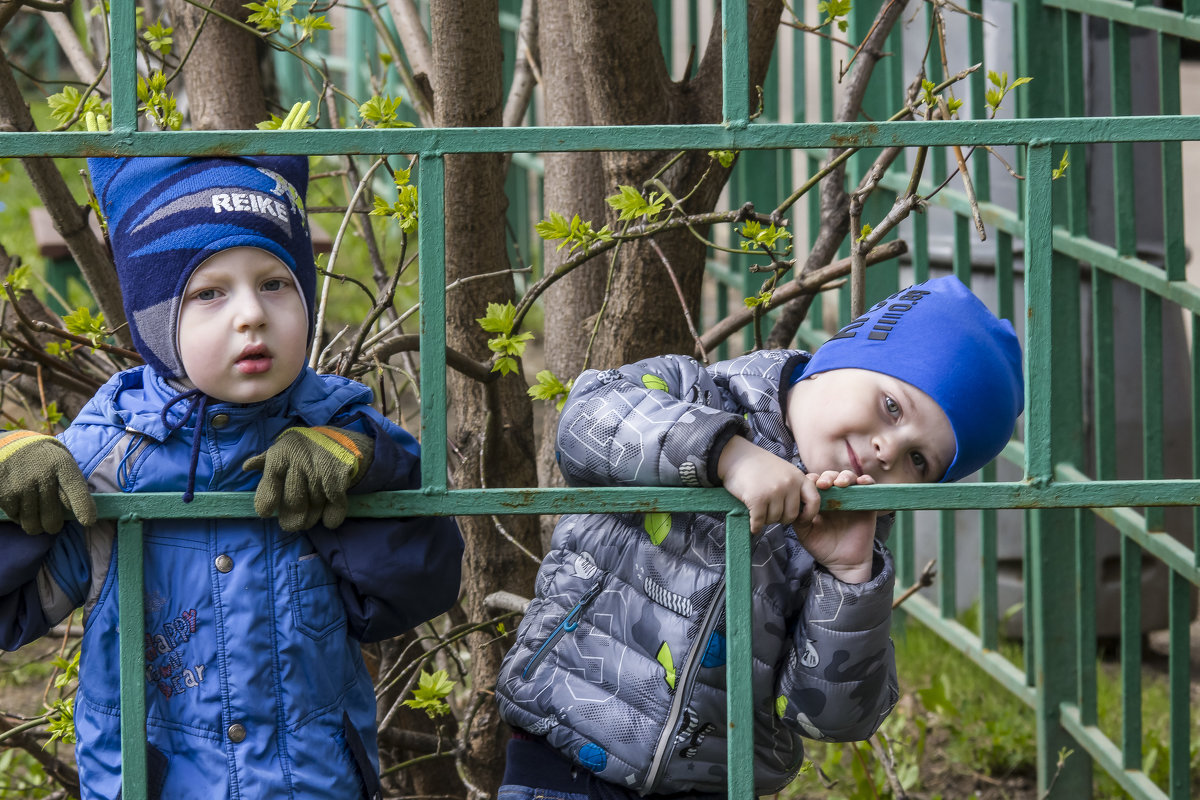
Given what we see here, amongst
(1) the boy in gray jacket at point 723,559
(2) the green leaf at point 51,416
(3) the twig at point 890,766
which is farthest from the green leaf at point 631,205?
(2) the green leaf at point 51,416

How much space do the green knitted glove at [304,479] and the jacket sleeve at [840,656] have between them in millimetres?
563

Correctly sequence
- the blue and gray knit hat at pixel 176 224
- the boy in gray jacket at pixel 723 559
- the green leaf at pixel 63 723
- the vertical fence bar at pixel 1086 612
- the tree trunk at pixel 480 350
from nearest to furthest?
the blue and gray knit hat at pixel 176 224 < the boy in gray jacket at pixel 723 559 < the green leaf at pixel 63 723 < the tree trunk at pixel 480 350 < the vertical fence bar at pixel 1086 612

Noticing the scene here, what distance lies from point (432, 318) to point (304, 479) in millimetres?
215

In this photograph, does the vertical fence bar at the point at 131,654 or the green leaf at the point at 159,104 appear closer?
the vertical fence bar at the point at 131,654

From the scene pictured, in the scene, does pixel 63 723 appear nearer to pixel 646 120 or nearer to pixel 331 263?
pixel 331 263

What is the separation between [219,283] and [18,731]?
2.67 ft

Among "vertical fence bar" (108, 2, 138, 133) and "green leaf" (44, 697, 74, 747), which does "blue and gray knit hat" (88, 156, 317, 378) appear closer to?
"vertical fence bar" (108, 2, 138, 133)

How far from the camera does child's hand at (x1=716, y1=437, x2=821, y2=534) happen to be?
1368 millimetres

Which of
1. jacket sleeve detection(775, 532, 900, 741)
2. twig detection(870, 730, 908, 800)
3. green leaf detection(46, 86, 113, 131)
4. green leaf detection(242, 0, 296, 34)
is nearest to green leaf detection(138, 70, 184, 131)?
green leaf detection(46, 86, 113, 131)

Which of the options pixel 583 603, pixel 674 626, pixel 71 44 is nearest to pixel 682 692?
pixel 674 626

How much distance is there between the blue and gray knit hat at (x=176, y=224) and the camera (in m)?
1.40

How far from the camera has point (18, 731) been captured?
1.81 meters

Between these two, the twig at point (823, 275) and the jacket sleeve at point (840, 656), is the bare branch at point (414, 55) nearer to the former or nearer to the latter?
the twig at point (823, 275)

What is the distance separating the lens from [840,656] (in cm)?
152
